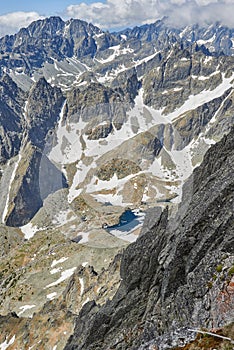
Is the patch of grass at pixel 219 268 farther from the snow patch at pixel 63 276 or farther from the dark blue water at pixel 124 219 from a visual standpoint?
the snow patch at pixel 63 276

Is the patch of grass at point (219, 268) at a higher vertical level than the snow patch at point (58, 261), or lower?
higher

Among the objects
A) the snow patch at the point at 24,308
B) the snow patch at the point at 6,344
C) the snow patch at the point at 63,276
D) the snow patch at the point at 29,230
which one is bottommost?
the snow patch at the point at 29,230

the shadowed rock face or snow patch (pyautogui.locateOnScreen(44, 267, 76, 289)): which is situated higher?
the shadowed rock face

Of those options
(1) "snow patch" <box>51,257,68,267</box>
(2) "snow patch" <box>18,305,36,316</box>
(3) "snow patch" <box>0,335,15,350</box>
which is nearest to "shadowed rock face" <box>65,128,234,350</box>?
(3) "snow patch" <box>0,335,15,350</box>

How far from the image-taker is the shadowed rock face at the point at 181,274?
1558 centimetres

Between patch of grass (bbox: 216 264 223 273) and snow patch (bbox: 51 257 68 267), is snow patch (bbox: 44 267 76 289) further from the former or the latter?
patch of grass (bbox: 216 264 223 273)

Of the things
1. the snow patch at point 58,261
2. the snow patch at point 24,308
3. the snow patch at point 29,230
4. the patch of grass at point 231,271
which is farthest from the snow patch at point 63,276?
the patch of grass at point 231,271

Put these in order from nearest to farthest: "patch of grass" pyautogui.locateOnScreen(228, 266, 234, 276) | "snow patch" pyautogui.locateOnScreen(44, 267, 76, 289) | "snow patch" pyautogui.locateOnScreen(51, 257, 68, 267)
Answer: "patch of grass" pyautogui.locateOnScreen(228, 266, 234, 276), "snow patch" pyautogui.locateOnScreen(44, 267, 76, 289), "snow patch" pyautogui.locateOnScreen(51, 257, 68, 267)

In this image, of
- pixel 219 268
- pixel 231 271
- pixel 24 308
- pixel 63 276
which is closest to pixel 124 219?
pixel 219 268

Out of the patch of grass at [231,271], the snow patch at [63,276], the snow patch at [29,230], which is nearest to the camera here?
the patch of grass at [231,271]

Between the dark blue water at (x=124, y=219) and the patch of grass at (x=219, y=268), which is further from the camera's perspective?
the dark blue water at (x=124, y=219)

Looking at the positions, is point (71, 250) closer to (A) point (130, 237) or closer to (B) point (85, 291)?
(B) point (85, 291)

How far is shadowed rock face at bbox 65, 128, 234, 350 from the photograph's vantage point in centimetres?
1558

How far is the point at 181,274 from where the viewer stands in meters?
21.3
